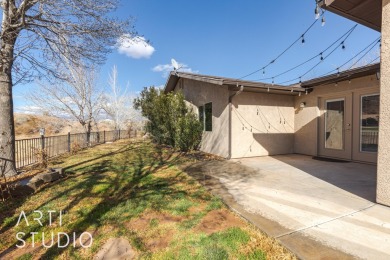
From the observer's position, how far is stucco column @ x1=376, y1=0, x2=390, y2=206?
3.11 m

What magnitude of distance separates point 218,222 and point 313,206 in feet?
5.47

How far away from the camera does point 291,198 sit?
369 centimetres

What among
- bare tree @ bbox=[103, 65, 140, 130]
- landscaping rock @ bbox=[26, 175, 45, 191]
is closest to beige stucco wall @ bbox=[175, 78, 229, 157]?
landscaping rock @ bbox=[26, 175, 45, 191]

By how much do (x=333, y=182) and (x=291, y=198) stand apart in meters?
1.72

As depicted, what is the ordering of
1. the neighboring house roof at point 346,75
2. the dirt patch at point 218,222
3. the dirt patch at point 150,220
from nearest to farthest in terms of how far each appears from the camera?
the dirt patch at point 218,222 < the dirt patch at point 150,220 < the neighboring house roof at point 346,75

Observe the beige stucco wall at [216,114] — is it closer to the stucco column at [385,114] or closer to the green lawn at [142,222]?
the green lawn at [142,222]

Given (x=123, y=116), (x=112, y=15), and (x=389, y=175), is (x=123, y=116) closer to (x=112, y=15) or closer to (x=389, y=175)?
(x=112, y=15)

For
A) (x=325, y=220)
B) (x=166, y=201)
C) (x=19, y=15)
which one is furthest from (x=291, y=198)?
(x=19, y=15)

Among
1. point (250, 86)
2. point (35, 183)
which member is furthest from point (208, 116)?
point (35, 183)

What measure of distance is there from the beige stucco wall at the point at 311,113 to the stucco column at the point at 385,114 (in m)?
4.36

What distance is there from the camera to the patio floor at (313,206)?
7.47 ft

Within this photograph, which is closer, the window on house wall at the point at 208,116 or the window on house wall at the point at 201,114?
the window on house wall at the point at 208,116

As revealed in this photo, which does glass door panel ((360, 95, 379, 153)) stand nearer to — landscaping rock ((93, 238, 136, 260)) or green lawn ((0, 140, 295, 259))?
green lawn ((0, 140, 295, 259))

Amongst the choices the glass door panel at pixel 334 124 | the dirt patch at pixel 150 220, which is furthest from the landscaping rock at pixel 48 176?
the glass door panel at pixel 334 124
